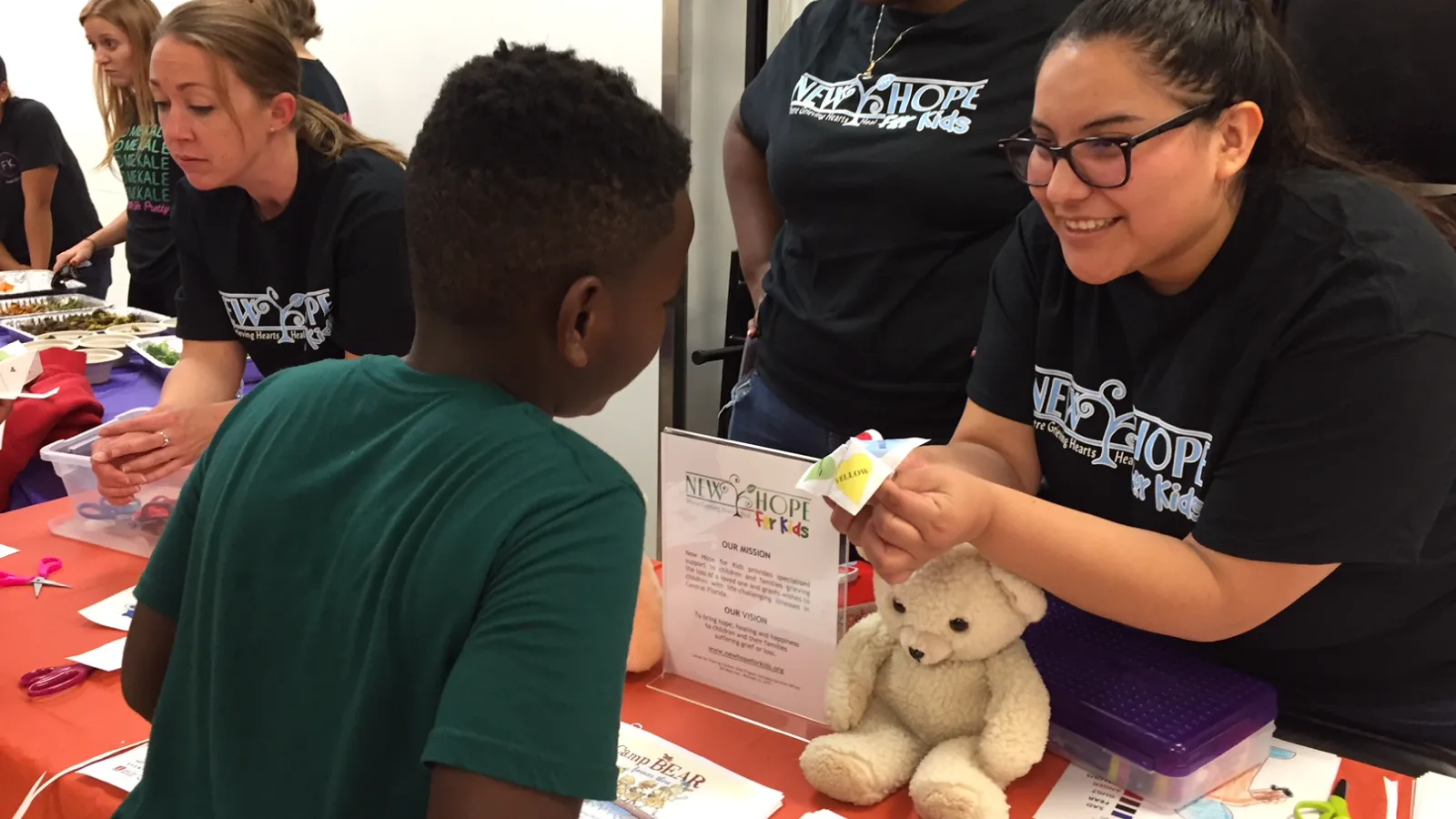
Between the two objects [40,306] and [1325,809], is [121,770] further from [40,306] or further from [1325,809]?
[40,306]

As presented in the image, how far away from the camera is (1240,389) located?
96cm

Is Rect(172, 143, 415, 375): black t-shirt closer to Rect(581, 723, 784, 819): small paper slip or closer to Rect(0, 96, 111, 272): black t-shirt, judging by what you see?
Rect(581, 723, 784, 819): small paper slip

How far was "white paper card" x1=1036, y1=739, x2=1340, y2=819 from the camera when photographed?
0.87 m

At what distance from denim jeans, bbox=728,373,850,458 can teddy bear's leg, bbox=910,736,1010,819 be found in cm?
67

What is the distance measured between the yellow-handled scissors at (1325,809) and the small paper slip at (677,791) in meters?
0.41

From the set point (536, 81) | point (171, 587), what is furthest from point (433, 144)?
point (171, 587)

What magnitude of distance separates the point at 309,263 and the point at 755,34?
4.70ft

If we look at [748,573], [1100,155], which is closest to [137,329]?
[748,573]

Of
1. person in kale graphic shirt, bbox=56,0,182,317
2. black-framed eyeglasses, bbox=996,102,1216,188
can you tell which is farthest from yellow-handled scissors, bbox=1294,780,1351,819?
person in kale graphic shirt, bbox=56,0,182,317

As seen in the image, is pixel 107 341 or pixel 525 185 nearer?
pixel 525 185

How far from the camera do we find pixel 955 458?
119 cm

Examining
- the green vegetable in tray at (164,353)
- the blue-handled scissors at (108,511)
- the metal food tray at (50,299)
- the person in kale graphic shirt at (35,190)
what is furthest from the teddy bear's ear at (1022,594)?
the person in kale graphic shirt at (35,190)

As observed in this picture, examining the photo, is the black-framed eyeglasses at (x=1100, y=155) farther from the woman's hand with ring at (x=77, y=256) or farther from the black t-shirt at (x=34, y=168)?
the black t-shirt at (x=34, y=168)

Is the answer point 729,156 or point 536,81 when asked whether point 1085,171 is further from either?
point 729,156
